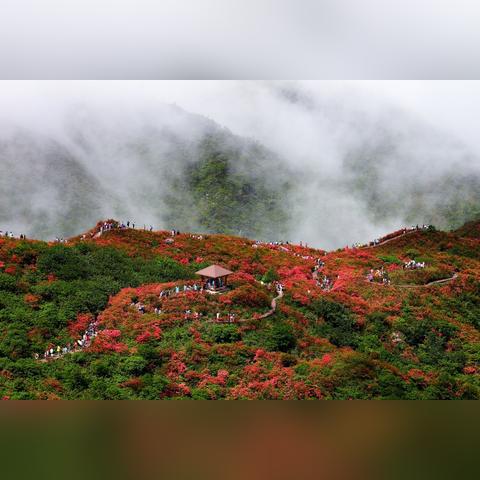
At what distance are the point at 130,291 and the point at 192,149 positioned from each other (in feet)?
213

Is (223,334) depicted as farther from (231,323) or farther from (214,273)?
(214,273)

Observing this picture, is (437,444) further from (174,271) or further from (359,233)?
(359,233)

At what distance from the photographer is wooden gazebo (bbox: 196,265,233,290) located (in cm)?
3297

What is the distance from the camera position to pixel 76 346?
2889cm

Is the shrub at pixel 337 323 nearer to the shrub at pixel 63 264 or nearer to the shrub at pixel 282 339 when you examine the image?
the shrub at pixel 282 339

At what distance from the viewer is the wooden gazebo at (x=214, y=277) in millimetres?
32969

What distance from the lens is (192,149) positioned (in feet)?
317

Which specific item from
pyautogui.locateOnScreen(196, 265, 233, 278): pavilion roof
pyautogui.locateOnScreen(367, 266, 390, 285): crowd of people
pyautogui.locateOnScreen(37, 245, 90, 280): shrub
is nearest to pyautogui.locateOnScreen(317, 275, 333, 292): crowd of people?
pyautogui.locateOnScreen(367, 266, 390, 285): crowd of people

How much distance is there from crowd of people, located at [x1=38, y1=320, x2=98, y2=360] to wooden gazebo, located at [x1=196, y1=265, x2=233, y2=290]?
697 cm

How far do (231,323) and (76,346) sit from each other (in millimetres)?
8280

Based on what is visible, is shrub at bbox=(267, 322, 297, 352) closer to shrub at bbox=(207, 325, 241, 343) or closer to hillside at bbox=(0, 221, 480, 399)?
hillside at bbox=(0, 221, 480, 399)

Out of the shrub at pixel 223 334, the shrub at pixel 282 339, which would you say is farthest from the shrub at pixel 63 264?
the shrub at pixel 282 339

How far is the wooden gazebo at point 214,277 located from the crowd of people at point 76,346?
6.97m

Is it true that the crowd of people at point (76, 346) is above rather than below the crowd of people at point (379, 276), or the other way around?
below
